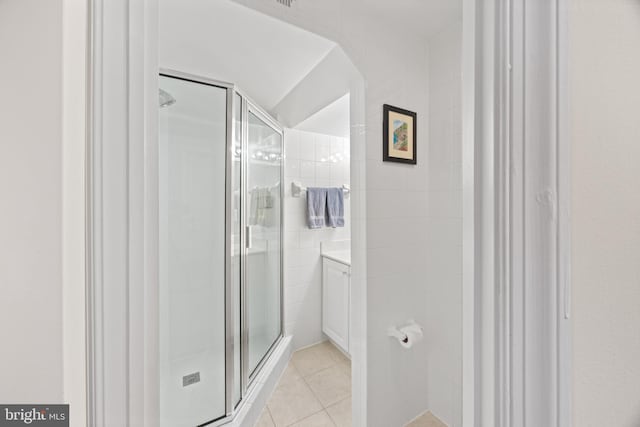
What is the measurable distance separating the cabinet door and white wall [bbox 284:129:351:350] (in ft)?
0.30

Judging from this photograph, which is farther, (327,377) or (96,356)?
(327,377)

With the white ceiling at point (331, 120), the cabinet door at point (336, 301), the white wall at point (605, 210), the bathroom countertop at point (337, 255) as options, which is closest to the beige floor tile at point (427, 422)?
the cabinet door at point (336, 301)

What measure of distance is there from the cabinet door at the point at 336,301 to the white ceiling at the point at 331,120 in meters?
1.26

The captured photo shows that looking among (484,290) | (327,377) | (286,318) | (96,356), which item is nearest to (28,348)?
(96,356)

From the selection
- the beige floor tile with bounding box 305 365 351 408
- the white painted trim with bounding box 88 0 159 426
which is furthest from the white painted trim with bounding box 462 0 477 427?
the beige floor tile with bounding box 305 365 351 408

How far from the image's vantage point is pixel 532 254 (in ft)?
1.09

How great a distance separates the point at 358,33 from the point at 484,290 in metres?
1.37

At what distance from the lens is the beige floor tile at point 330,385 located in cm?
172

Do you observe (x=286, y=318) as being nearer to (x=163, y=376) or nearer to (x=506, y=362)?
(x=163, y=376)

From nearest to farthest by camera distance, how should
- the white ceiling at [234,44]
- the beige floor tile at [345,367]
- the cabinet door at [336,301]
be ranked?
the white ceiling at [234,44], the beige floor tile at [345,367], the cabinet door at [336,301]

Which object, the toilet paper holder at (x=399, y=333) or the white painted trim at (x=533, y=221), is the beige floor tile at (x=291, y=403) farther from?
the white painted trim at (x=533, y=221)

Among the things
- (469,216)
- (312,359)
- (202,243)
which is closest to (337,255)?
(312,359)

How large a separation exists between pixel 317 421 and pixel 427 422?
0.66 meters

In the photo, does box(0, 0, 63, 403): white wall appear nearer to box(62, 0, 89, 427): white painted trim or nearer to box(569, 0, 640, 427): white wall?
box(62, 0, 89, 427): white painted trim
